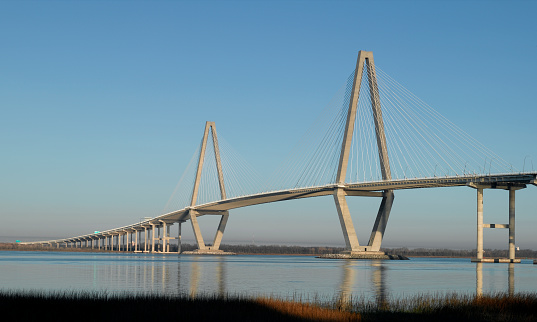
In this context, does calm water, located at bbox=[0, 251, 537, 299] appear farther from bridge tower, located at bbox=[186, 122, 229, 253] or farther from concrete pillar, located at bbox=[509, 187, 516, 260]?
bridge tower, located at bbox=[186, 122, 229, 253]

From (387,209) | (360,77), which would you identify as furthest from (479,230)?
(360,77)

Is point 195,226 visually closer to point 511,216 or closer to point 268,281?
point 511,216

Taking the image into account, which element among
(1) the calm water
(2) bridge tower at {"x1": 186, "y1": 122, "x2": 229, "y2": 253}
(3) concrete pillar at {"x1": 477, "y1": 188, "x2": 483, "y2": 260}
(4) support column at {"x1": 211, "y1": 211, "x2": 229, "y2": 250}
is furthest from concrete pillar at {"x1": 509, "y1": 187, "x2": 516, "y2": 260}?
(4) support column at {"x1": 211, "y1": 211, "x2": 229, "y2": 250}

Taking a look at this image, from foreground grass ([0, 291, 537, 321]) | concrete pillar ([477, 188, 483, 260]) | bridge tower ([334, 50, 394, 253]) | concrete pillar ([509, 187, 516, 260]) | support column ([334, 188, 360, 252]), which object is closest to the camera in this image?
foreground grass ([0, 291, 537, 321])

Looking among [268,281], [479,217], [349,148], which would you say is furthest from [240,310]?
[479,217]

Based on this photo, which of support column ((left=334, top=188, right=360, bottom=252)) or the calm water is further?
support column ((left=334, top=188, right=360, bottom=252))

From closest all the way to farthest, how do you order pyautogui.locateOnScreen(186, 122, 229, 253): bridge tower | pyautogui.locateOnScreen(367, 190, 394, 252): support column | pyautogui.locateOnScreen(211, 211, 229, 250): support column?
pyautogui.locateOnScreen(367, 190, 394, 252): support column → pyautogui.locateOnScreen(186, 122, 229, 253): bridge tower → pyautogui.locateOnScreen(211, 211, 229, 250): support column

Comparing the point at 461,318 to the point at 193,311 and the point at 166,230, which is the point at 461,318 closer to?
the point at 193,311
